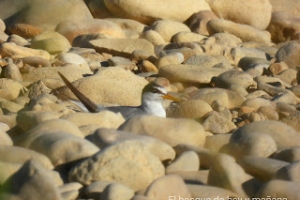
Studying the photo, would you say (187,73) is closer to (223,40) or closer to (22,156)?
(223,40)

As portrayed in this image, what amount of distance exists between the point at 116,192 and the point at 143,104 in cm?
350

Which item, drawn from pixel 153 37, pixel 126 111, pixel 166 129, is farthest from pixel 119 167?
pixel 153 37

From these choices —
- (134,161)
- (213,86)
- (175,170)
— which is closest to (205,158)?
(175,170)

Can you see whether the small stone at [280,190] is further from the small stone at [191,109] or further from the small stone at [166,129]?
the small stone at [191,109]

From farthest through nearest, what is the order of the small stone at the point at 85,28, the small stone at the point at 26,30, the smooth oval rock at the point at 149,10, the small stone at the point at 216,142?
1. the smooth oval rock at the point at 149,10
2. the small stone at the point at 26,30
3. the small stone at the point at 85,28
4. the small stone at the point at 216,142

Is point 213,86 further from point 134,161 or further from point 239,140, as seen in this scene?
point 134,161

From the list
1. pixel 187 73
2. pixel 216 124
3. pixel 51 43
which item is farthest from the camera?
pixel 51 43

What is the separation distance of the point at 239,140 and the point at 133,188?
137 centimetres

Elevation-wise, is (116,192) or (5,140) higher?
(116,192)

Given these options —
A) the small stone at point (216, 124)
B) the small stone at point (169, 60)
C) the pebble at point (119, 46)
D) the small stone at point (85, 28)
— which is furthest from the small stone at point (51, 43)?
the small stone at point (216, 124)

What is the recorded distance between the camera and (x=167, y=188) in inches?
204

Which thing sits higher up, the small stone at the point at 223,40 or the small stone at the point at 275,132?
the small stone at the point at 275,132

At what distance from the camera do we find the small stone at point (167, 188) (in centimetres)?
516

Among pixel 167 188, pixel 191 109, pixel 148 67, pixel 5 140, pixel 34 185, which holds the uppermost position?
pixel 34 185
